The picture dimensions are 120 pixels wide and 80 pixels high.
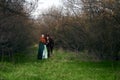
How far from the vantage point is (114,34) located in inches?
962

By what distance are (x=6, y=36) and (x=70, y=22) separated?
9622 millimetres

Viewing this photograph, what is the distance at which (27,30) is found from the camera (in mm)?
38688

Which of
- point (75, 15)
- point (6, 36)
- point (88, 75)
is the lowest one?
point (88, 75)

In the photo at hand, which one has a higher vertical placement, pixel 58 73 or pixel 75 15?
pixel 75 15

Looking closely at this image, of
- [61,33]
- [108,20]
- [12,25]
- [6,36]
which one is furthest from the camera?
[61,33]

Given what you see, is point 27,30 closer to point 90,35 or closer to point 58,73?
point 90,35

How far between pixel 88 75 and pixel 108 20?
312 inches

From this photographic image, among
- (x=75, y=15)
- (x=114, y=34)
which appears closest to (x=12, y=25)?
(x=75, y=15)

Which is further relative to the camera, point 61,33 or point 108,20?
point 61,33

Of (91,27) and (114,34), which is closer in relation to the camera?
(114,34)

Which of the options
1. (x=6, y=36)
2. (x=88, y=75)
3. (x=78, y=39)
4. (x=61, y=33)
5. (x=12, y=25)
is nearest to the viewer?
(x=88, y=75)

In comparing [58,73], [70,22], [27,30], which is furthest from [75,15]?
[58,73]

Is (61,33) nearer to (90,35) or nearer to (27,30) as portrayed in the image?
(27,30)

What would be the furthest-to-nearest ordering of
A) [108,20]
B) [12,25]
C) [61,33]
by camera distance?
[61,33]
[12,25]
[108,20]
